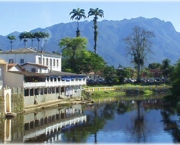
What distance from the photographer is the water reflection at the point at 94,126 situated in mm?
30734

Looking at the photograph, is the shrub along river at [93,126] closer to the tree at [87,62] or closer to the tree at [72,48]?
the tree at [87,62]

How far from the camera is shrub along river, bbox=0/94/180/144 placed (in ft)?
101

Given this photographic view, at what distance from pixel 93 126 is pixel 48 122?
16.3 feet

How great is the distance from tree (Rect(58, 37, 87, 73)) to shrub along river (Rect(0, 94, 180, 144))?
29435 millimetres

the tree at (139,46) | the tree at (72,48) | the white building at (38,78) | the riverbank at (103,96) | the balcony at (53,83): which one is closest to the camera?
the white building at (38,78)

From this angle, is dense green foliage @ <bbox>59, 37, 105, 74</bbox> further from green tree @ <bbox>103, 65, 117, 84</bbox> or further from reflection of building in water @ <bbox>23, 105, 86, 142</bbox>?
reflection of building in water @ <bbox>23, 105, 86, 142</bbox>

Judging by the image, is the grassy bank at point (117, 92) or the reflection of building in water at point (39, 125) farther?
the grassy bank at point (117, 92)

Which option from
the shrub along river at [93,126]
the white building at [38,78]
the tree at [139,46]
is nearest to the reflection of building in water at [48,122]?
the shrub along river at [93,126]

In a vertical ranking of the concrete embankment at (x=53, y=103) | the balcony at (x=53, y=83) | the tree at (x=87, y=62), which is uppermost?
the tree at (x=87, y=62)

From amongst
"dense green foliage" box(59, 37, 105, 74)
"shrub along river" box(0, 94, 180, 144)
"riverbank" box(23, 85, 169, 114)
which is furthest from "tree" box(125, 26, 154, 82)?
"shrub along river" box(0, 94, 180, 144)

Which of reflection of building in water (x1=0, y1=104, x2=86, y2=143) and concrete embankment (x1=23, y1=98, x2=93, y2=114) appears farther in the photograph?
concrete embankment (x1=23, y1=98, x2=93, y2=114)

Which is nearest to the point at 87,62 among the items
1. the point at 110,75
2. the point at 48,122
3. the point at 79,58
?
the point at 79,58

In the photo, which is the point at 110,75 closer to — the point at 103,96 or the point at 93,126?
the point at 103,96

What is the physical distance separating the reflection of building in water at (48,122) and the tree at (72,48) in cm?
3074
